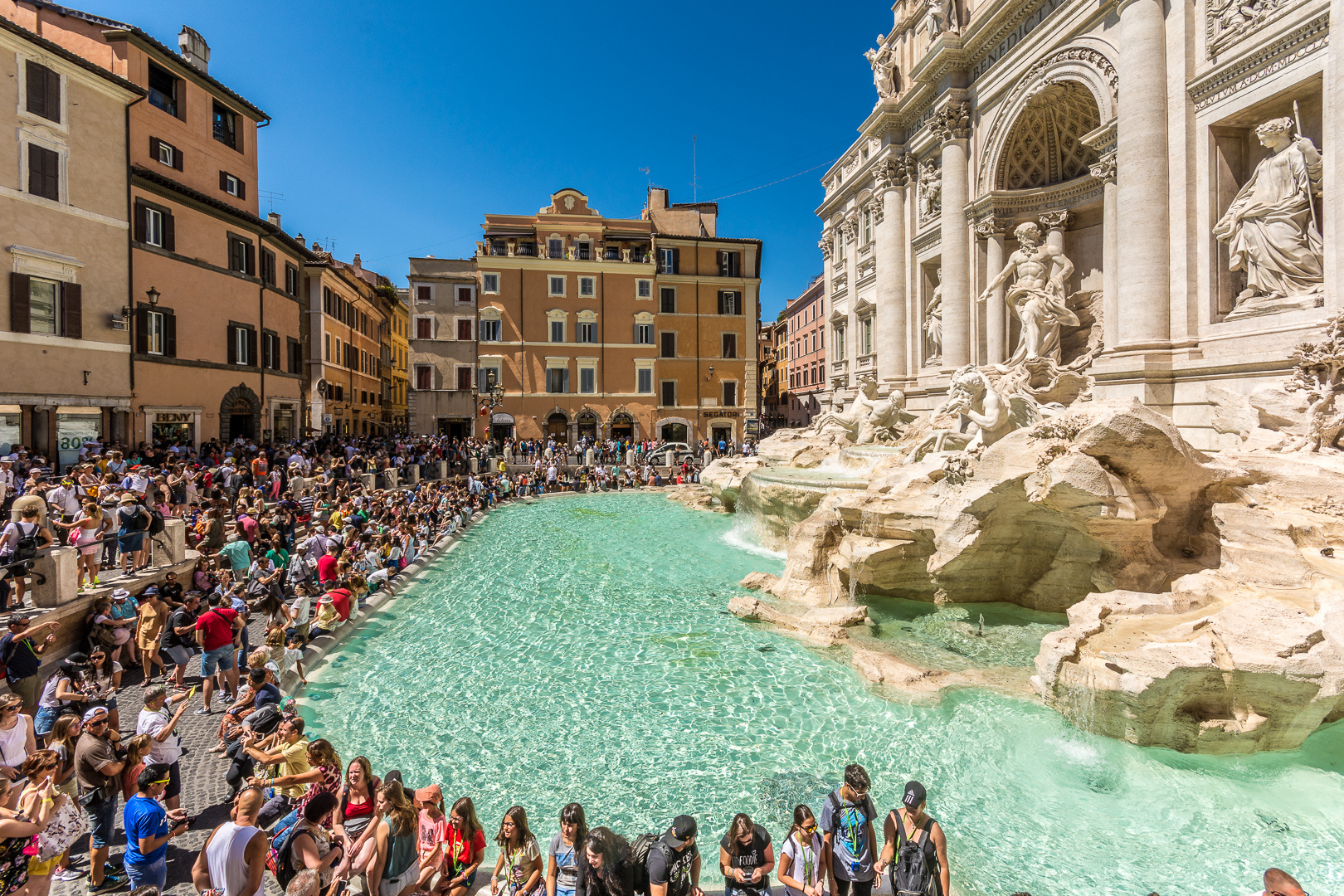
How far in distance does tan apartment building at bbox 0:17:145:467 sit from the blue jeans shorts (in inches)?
471

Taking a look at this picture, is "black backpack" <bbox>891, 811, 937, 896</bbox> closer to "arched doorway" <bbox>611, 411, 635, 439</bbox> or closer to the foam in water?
the foam in water

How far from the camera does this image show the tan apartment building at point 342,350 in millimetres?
26872

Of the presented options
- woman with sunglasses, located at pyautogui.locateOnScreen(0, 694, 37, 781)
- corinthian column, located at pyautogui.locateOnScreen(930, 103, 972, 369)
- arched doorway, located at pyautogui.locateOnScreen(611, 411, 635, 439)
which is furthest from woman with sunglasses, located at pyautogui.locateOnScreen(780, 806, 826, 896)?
arched doorway, located at pyautogui.locateOnScreen(611, 411, 635, 439)

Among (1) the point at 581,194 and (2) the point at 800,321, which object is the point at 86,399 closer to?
(1) the point at 581,194

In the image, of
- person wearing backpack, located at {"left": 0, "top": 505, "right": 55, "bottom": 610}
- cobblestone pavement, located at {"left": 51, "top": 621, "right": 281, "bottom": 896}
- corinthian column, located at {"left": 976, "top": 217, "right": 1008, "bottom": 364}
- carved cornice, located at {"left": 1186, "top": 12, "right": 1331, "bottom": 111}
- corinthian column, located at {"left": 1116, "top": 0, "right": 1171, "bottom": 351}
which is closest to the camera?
cobblestone pavement, located at {"left": 51, "top": 621, "right": 281, "bottom": 896}

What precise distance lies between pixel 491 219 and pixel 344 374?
11.3m

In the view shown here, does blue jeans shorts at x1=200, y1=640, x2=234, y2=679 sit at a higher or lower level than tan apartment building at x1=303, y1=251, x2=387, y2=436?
lower

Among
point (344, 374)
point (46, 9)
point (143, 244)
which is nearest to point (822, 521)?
point (143, 244)

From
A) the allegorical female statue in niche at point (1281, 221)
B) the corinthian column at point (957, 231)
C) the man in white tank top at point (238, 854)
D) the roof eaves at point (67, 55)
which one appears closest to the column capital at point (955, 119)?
the corinthian column at point (957, 231)

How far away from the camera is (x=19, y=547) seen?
6.99m

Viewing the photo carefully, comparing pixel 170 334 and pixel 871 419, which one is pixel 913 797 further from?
pixel 170 334

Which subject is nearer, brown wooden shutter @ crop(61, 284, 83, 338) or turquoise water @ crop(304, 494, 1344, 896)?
turquoise water @ crop(304, 494, 1344, 896)

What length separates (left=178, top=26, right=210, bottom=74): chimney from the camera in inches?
827

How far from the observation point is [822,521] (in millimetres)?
10281
